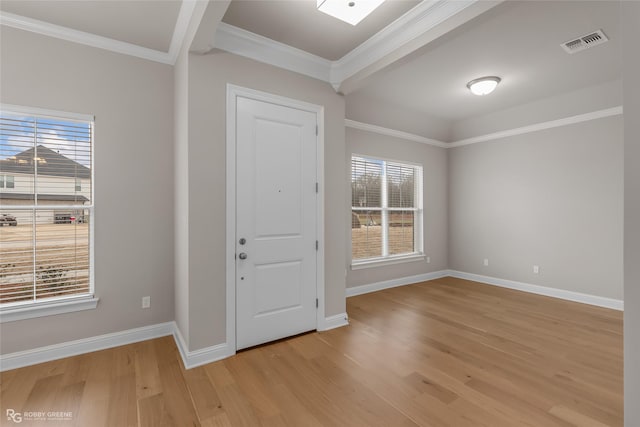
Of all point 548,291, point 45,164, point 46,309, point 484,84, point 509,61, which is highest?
point 509,61

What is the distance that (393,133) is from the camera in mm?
4977

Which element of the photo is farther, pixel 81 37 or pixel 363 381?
pixel 81 37

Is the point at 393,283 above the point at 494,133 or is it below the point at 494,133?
below

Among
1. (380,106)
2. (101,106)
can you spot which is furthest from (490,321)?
(101,106)

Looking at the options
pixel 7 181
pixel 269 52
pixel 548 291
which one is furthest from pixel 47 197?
pixel 548 291

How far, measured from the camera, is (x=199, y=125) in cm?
252

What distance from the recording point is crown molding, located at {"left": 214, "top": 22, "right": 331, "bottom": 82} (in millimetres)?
2609

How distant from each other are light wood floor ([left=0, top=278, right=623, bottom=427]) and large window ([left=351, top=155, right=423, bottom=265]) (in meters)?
1.66

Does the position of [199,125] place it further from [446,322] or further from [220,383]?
[446,322]

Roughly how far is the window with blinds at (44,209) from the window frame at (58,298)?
0.02m

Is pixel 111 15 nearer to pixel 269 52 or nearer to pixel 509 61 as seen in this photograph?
pixel 269 52

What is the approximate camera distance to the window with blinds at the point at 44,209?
8.08 ft

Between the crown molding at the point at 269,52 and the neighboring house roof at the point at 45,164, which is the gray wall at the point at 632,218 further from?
the neighboring house roof at the point at 45,164

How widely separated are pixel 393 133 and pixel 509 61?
6.26 ft
